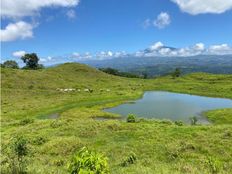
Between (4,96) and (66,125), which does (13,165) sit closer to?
(66,125)

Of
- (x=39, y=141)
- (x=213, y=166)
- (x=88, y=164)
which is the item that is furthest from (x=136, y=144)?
(x=88, y=164)

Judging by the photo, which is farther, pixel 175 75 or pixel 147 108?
pixel 175 75

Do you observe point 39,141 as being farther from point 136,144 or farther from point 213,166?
point 213,166

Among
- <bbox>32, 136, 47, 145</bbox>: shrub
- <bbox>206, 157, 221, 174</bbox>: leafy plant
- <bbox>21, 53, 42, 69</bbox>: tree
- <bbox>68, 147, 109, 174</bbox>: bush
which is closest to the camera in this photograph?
<bbox>68, 147, 109, 174</bbox>: bush

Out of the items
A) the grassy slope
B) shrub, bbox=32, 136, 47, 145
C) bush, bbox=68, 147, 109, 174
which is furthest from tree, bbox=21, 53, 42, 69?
bush, bbox=68, 147, 109, 174

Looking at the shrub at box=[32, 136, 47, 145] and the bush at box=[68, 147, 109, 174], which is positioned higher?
the bush at box=[68, 147, 109, 174]

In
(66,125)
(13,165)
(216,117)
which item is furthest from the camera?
(216,117)

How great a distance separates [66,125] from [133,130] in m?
8.98

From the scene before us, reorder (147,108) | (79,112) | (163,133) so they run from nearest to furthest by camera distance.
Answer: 1. (163,133)
2. (79,112)
3. (147,108)

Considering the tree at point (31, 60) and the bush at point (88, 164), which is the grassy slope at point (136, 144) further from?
the tree at point (31, 60)

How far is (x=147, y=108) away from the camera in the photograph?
233 ft

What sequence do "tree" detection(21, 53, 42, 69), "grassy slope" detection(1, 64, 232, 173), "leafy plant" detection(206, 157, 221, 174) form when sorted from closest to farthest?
1. "leafy plant" detection(206, 157, 221, 174)
2. "grassy slope" detection(1, 64, 232, 173)
3. "tree" detection(21, 53, 42, 69)

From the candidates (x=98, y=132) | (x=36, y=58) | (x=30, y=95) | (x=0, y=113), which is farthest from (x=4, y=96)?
(x=36, y=58)

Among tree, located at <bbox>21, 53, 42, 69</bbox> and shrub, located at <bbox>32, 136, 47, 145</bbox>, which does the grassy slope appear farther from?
tree, located at <bbox>21, 53, 42, 69</bbox>
